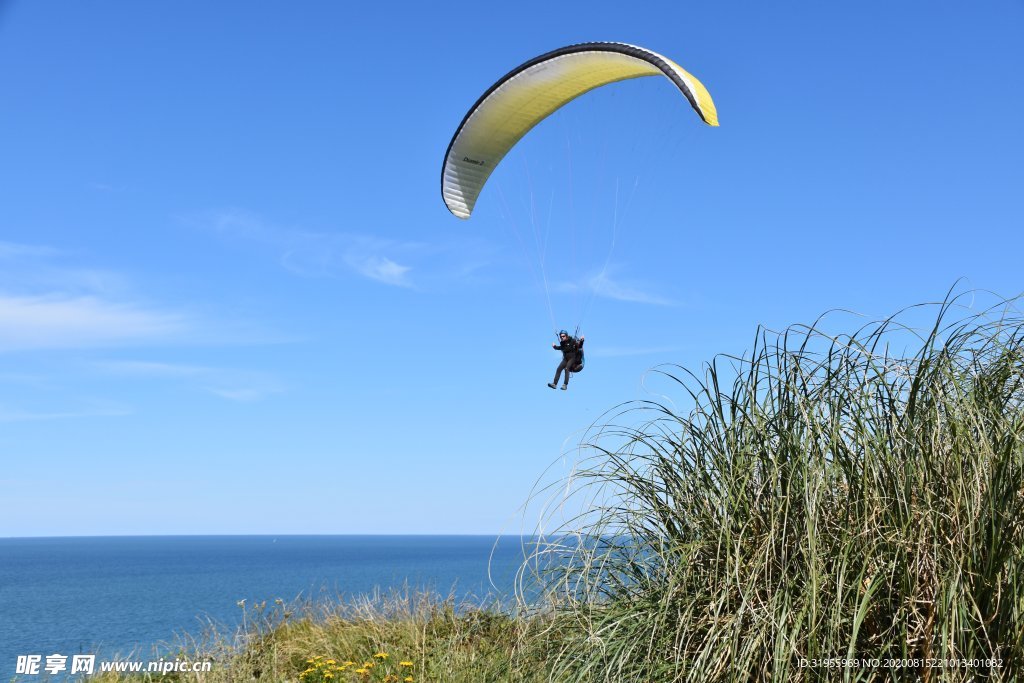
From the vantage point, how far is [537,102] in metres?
10.0

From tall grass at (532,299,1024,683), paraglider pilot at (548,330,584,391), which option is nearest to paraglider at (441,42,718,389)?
paraglider pilot at (548,330,584,391)

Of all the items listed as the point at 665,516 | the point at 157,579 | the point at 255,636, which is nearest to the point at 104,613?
the point at 157,579

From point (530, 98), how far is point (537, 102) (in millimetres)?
221

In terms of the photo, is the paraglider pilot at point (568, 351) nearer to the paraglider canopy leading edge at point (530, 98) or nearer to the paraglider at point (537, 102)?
the paraglider at point (537, 102)

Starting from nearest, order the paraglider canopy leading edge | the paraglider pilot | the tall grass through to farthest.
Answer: the tall grass
the paraglider canopy leading edge
the paraglider pilot

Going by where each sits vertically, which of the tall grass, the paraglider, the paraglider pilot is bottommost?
the tall grass

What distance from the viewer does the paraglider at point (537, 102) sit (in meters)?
8.32

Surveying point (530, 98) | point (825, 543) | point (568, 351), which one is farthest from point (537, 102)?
point (825, 543)

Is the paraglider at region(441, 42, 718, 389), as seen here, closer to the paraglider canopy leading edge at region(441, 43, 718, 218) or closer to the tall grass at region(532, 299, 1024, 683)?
the paraglider canopy leading edge at region(441, 43, 718, 218)

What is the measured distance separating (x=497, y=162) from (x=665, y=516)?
268 inches

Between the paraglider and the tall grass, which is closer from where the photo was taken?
the tall grass

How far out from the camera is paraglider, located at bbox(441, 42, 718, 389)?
328 inches

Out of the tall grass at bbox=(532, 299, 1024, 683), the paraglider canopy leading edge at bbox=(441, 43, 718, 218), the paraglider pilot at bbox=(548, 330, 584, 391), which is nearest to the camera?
the tall grass at bbox=(532, 299, 1024, 683)

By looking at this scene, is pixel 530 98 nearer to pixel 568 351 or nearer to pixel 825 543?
pixel 568 351
